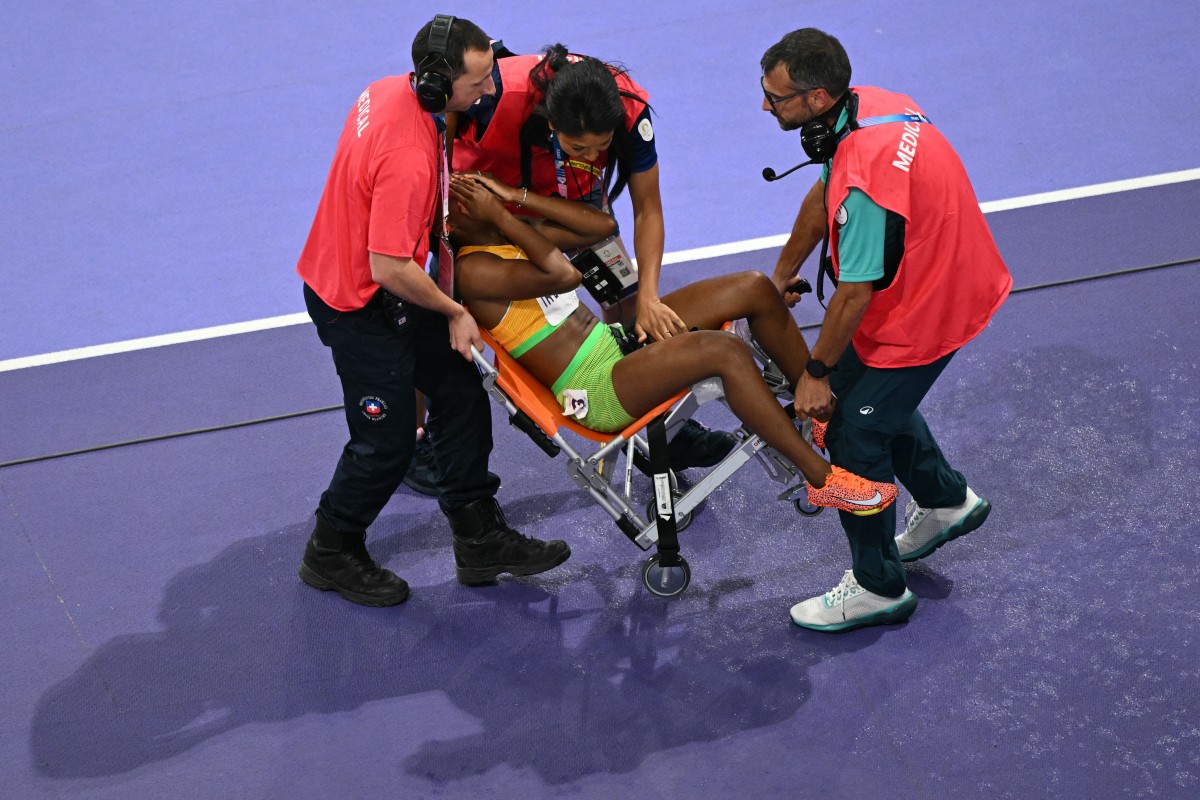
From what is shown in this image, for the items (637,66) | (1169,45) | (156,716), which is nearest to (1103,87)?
(1169,45)

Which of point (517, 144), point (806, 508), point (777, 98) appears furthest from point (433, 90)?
point (806, 508)

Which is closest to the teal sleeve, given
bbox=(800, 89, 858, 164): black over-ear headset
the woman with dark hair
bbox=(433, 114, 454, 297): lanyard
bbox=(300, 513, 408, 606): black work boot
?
bbox=(800, 89, 858, 164): black over-ear headset

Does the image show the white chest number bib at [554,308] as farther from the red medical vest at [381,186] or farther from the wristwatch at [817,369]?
the wristwatch at [817,369]

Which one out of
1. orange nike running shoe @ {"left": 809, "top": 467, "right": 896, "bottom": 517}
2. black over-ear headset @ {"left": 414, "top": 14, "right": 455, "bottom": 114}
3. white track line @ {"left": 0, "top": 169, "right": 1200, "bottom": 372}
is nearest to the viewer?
black over-ear headset @ {"left": 414, "top": 14, "right": 455, "bottom": 114}

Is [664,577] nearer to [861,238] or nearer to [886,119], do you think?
[861,238]

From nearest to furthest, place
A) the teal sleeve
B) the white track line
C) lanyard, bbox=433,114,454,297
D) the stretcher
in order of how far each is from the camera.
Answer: the teal sleeve
lanyard, bbox=433,114,454,297
the stretcher
the white track line

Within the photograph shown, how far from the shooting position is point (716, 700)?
4.20 metres

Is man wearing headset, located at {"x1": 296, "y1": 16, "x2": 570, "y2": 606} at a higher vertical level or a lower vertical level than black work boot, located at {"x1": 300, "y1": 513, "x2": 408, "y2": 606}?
higher

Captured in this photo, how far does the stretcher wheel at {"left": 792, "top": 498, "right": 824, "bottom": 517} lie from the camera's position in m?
4.77

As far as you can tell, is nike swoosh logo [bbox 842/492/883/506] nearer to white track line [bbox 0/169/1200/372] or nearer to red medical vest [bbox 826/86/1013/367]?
red medical vest [bbox 826/86/1013/367]

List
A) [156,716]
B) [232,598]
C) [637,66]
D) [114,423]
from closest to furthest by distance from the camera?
[156,716]
[232,598]
[114,423]
[637,66]

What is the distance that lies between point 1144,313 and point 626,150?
104 inches

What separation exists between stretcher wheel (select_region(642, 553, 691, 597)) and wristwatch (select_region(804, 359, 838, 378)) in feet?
2.92

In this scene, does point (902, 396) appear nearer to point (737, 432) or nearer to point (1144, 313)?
point (737, 432)
